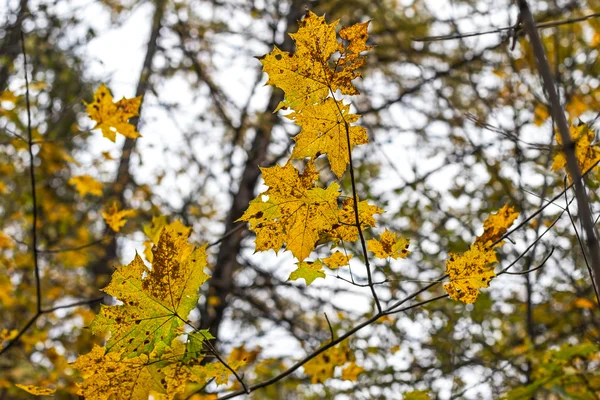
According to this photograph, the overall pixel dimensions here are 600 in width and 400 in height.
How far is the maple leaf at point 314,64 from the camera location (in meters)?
1.15

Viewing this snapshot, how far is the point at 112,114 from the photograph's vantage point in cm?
221

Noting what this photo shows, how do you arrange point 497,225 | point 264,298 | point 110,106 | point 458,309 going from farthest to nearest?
point 264,298
point 458,309
point 110,106
point 497,225

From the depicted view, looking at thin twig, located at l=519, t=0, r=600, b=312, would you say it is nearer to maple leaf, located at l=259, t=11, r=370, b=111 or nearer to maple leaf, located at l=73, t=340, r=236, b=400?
maple leaf, located at l=259, t=11, r=370, b=111

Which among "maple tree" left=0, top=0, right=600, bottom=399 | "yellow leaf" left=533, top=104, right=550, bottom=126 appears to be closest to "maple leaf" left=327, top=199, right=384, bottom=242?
"maple tree" left=0, top=0, right=600, bottom=399

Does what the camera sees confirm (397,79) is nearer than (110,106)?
No

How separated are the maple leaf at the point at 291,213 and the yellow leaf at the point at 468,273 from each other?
31 cm

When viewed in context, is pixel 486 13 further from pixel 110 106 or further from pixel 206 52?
pixel 206 52

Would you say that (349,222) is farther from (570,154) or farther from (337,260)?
(570,154)

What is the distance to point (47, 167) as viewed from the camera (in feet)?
16.8

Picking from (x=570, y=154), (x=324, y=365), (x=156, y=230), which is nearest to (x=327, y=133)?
(x=570, y=154)

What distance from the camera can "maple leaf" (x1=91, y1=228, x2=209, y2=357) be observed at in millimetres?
1174

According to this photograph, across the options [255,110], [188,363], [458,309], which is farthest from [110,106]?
[255,110]

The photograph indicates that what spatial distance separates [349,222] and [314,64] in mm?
386

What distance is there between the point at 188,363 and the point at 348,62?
84 centimetres
